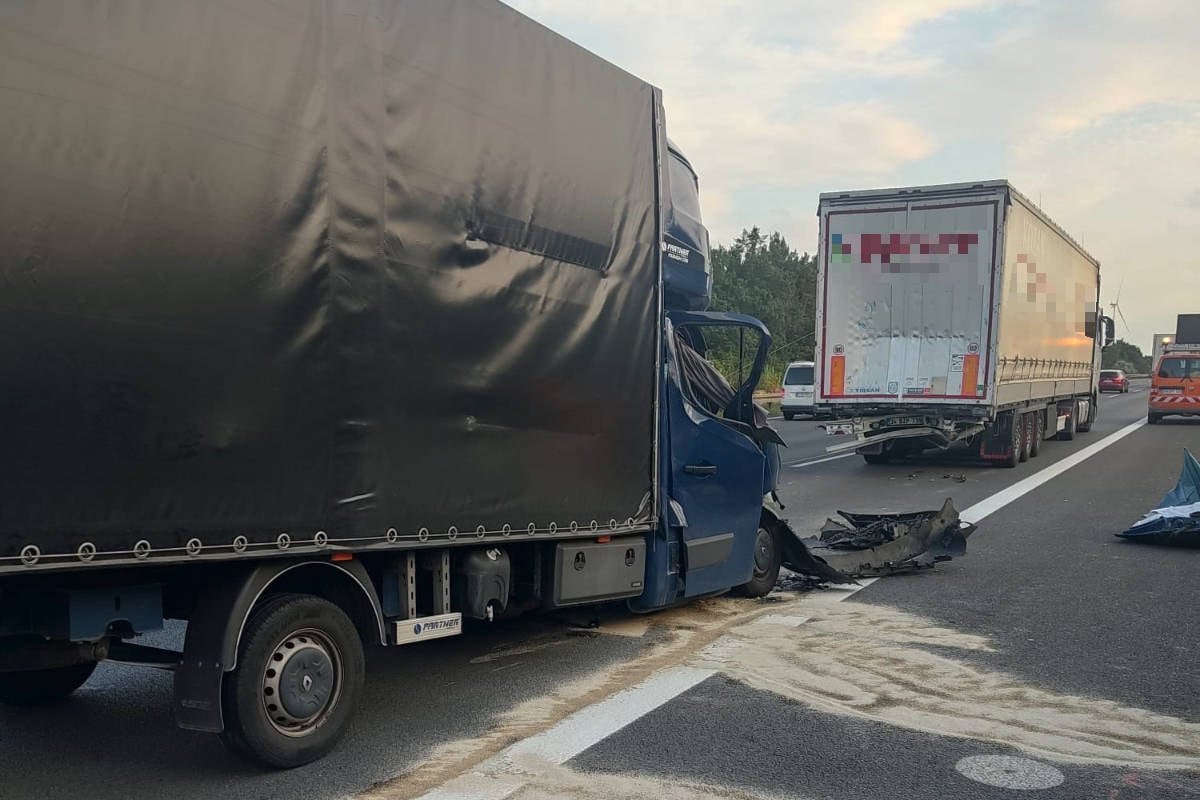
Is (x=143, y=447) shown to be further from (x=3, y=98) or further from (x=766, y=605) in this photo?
(x=766, y=605)

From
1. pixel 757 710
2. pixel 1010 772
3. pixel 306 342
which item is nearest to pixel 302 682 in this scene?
pixel 306 342

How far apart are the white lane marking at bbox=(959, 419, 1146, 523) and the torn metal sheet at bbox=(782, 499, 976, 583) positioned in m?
3.12

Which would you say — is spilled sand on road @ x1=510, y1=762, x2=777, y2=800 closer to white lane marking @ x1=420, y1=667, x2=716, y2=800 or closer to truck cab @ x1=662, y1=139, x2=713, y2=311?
white lane marking @ x1=420, y1=667, x2=716, y2=800

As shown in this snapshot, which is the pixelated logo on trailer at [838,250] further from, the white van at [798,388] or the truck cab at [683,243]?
the white van at [798,388]

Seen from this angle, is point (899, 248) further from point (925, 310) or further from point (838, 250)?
point (925, 310)

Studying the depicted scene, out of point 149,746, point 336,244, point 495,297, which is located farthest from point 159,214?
point 149,746

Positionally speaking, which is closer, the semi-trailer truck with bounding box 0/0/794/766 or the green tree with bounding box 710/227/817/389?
the semi-trailer truck with bounding box 0/0/794/766

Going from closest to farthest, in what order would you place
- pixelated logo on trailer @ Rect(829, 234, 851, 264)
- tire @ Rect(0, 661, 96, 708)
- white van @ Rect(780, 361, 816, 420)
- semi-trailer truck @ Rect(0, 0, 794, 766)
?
semi-trailer truck @ Rect(0, 0, 794, 766), tire @ Rect(0, 661, 96, 708), pixelated logo on trailer @ Rect(829, 234, 851, 264), white van @ Rect(780, 361, 816, 420)

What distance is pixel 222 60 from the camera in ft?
13.3

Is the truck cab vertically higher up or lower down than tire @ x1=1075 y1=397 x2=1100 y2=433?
higher up

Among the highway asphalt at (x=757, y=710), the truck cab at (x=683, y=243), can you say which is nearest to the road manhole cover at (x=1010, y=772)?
the highway asphalt at (x=757, y=710)

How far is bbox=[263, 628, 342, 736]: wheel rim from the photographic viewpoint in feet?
14.5

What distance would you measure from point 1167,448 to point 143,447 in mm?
24121

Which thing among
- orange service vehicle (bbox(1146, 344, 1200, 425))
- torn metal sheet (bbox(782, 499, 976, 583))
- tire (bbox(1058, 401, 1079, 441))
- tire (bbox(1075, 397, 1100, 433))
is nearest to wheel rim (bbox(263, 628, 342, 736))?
torn metal sheet (bbox(782, 499, 976, 583))
